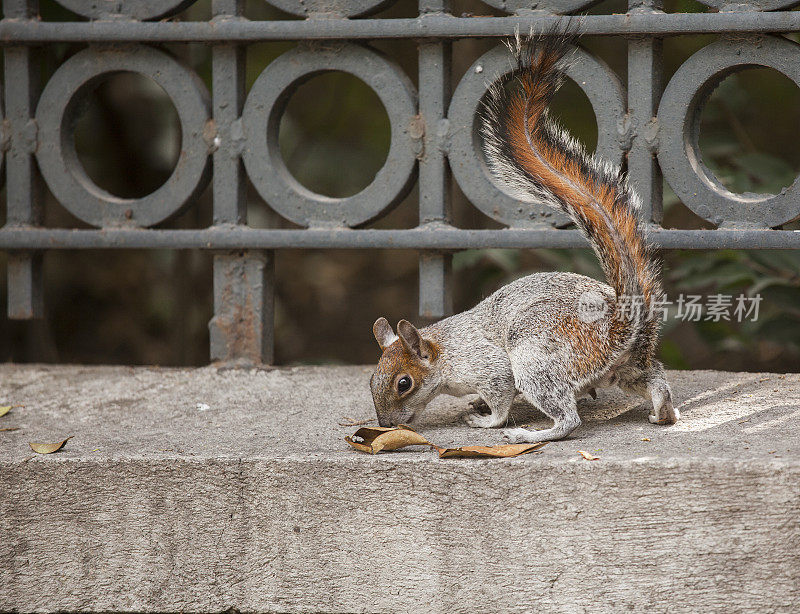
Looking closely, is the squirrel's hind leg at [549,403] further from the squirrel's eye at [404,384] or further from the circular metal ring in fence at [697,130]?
the circular metal ring in fence at [697,130]

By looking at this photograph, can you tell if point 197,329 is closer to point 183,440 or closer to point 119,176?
point 119,176

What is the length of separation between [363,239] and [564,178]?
0.85m

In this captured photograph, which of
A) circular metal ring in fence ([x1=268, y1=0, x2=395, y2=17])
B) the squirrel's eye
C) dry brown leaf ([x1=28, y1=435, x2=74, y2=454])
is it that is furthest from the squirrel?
dry brown leaf ([x1=28, y1=435, x2=74, y2=454])

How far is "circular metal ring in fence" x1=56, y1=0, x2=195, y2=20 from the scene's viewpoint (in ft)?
10.9

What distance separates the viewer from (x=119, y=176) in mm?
5363

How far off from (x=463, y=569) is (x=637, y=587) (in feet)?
1.48

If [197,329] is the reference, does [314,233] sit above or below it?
A: above

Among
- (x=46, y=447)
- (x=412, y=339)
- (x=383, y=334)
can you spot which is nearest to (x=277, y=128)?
(x=383, y=334)

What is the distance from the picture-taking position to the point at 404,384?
276 cm

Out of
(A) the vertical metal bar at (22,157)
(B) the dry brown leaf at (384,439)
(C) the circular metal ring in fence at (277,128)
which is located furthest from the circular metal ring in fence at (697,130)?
(A) the vertical metal bar at (22,157)

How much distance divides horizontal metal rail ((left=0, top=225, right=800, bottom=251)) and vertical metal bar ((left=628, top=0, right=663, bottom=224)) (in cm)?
20

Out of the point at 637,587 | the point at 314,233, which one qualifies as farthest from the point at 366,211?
the point at 637,587

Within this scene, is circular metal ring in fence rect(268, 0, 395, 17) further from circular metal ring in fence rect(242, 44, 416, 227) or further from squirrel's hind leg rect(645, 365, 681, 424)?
squirrel's hind leg rect(645, 365, 681, 424)

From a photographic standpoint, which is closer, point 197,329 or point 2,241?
point 2,241
